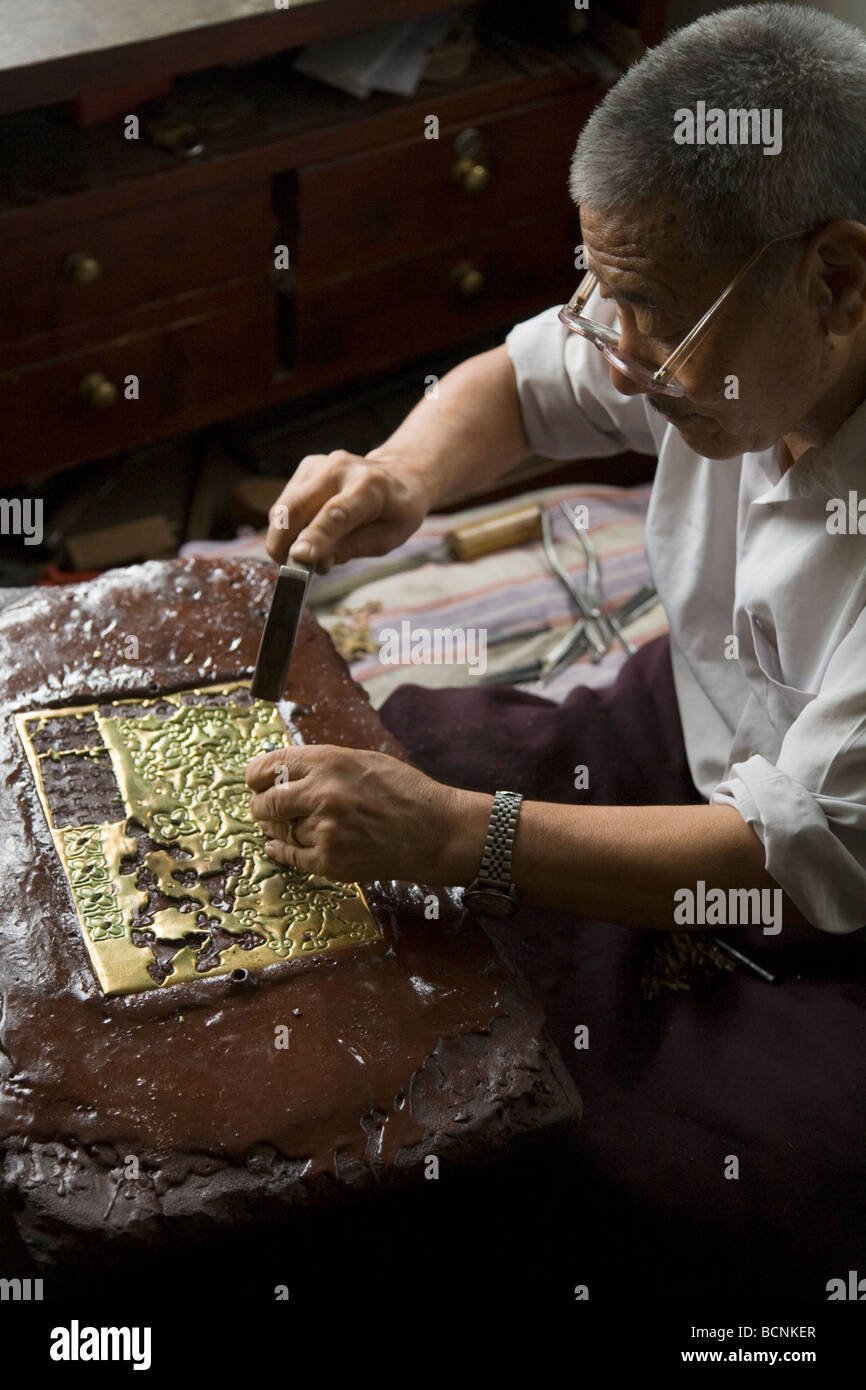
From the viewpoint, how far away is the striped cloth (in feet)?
8.09

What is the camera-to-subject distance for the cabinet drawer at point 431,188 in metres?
2.80

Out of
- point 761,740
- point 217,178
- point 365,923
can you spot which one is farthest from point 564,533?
point 365,923

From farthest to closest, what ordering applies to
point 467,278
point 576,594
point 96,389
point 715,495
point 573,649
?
1. point 467,278
2. point 96,389
3. point 576,594
4. point 573,649
5. point 715,495

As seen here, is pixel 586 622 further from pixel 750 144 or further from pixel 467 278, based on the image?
pixel 750 144

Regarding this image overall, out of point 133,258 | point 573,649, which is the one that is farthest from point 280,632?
point 133,258

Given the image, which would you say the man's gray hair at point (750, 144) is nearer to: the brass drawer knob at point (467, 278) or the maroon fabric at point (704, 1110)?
the maroon fabric at point (704, 1110)

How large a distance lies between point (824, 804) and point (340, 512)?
2.14 ft

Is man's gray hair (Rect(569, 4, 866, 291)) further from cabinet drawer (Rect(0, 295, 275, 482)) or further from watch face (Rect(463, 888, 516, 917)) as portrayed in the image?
cabinet drawer (Rect(0, 295, 275, 482))

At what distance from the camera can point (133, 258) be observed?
264cm

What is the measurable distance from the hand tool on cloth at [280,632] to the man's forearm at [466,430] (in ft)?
1.02

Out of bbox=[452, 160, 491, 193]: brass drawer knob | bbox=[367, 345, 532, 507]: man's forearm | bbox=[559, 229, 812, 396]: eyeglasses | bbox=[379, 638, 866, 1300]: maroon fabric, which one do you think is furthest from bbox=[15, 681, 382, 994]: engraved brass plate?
bbox=[452, 160, 491, 193]: brass drawer knob

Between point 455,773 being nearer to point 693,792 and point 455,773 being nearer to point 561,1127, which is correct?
point 693,792

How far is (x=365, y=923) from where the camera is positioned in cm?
151

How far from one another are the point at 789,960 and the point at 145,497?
6.81 feet
